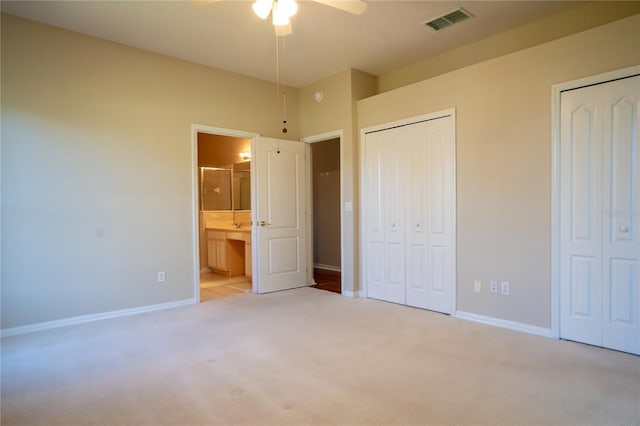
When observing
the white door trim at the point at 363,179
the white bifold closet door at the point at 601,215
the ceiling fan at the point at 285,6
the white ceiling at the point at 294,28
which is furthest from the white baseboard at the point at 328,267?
the ceiling fan at the point at 285,6

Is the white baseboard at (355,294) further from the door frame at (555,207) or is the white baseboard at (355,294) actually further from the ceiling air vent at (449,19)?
the ceiling air vent at (449,19)

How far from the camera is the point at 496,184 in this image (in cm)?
366

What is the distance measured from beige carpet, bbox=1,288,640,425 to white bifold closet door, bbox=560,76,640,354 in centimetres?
26

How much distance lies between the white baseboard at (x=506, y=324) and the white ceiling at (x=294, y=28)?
296 centimetres

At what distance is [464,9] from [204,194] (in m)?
5.39

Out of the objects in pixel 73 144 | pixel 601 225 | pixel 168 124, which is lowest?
pixel 601 225

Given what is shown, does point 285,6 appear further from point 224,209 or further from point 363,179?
point 224,209

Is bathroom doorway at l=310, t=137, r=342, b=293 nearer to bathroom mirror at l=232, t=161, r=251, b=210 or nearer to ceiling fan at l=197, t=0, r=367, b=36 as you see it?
bathroom mirror at l=232, t=161, r=251, b=210

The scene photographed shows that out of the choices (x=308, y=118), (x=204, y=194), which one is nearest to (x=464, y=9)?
(x=308, y=118)

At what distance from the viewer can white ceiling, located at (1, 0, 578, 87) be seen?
3.39m

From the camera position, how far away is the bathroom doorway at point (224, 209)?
641cm

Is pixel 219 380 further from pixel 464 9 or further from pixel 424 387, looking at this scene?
pixel 464 9

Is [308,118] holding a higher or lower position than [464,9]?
lower

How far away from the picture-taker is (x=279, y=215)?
5344 mm
